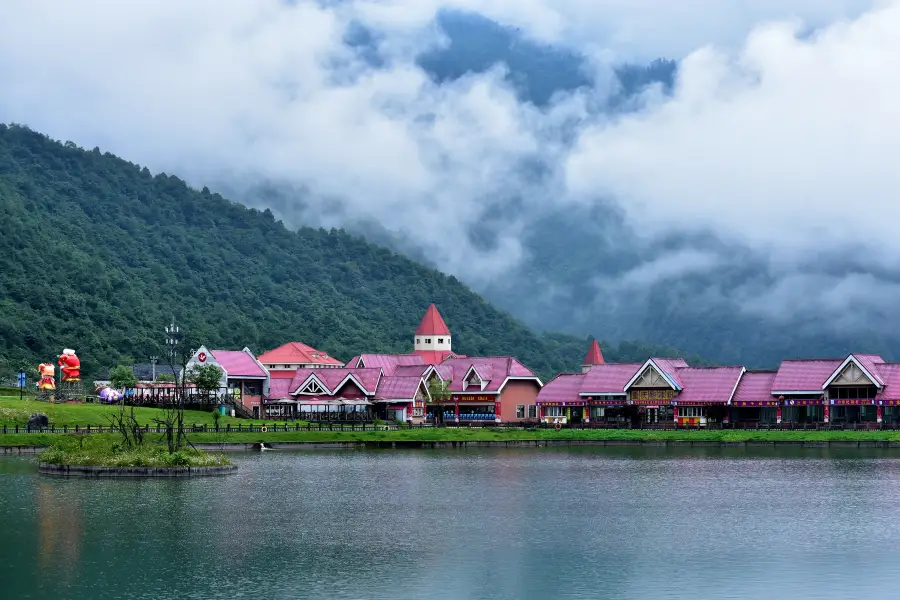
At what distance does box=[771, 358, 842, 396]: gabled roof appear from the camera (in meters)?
103

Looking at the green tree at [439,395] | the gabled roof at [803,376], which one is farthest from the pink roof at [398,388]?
the gabled roof at [803,376]

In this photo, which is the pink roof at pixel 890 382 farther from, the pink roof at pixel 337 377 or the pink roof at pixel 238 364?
the pink roof at pixel 238 364

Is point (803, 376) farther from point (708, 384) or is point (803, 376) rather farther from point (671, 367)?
point (671, 367)

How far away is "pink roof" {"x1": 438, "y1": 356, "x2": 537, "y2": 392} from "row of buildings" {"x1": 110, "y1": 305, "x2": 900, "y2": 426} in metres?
0.11

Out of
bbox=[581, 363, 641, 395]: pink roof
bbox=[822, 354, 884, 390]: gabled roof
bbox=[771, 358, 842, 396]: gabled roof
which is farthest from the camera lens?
bbox=[581, 363, 641, 395]: pink roof

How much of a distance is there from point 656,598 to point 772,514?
16.8 m

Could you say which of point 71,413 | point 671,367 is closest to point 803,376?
point 671,367

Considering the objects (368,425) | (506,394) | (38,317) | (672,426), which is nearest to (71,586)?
(368,425)

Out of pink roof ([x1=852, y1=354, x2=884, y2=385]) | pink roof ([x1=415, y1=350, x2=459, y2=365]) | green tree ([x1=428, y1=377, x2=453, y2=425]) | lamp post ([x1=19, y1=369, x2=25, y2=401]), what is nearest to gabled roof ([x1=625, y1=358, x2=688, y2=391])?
pink roof ([x1=852, y1=354, x2=884, y2=385])

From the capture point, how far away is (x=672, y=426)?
349 ft

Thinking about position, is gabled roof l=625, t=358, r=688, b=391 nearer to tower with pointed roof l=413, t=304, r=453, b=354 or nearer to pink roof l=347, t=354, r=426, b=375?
pink roof l=347, t=354, r=426, b=375

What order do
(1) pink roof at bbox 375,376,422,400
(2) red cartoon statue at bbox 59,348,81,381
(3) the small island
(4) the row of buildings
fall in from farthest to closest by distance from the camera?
(1) pink roof at bbox 375,376,422,400 < (2) red cartoon statue at bbox 59,348,81,381 < (4) the row of buildings < (3) the small island

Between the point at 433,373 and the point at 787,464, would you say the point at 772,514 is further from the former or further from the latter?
the point at 433,373

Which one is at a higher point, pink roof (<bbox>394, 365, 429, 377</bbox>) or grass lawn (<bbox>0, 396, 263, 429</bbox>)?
pink roof (<bbox>394, 365, 429, 377</bbox>)
